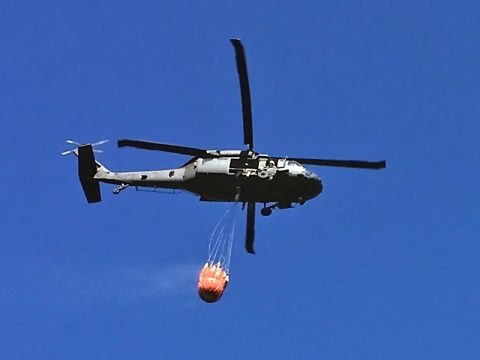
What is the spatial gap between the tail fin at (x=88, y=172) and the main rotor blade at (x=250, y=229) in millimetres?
8099

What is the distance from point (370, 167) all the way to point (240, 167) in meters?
5.03

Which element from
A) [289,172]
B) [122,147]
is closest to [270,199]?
[289,172]

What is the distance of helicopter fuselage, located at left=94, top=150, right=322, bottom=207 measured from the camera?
1276 inches

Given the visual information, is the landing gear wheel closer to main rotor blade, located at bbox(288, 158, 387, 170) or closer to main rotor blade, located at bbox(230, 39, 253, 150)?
main rotor blade, located at bbox(288, 158, 387, 170)

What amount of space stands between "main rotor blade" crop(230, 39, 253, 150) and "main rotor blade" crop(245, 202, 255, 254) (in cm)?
282

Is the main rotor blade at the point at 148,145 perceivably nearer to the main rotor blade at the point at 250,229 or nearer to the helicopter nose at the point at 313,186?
the main rotor blade at the point at 250,229

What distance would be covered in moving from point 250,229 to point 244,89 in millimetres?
6184

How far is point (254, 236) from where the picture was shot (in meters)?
33.9

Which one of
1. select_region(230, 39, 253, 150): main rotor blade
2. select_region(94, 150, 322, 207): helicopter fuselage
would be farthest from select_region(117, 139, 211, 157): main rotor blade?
select_region(230, 39, 253, 150): main rotor blade

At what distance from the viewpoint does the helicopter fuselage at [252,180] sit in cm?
3241

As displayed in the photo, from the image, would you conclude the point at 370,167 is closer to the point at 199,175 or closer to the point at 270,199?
the point at 270,199

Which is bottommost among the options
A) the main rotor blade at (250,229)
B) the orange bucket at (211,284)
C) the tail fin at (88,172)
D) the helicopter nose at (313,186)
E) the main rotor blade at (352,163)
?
the orange bucket at (211,284)

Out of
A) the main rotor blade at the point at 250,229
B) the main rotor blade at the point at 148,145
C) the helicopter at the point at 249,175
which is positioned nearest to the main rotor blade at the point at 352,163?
the helicopter at the point at 249,175

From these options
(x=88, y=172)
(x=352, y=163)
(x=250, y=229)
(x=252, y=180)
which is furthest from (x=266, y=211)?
(x=88, y=172)
